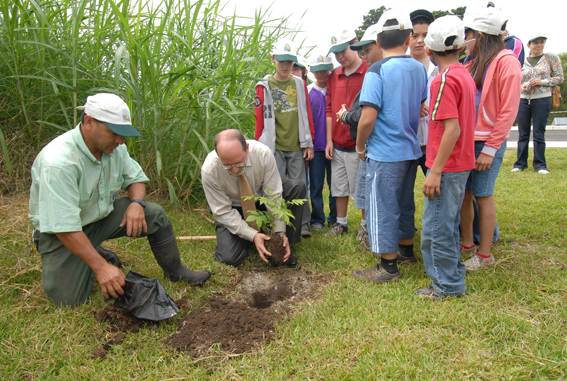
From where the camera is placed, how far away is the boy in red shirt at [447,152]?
2.20m

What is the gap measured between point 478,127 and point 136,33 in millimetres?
3007

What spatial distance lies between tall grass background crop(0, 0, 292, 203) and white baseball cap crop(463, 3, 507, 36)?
74.2 inches

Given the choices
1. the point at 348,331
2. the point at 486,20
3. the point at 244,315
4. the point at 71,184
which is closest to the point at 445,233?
the point at 348,331

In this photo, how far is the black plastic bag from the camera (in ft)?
7.35

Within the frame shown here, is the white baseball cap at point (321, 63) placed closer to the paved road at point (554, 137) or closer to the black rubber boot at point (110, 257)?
the black rubber boot at point (110, 257)

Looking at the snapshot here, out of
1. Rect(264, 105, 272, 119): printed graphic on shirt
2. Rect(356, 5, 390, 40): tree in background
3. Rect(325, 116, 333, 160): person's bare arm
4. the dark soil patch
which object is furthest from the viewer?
Rect(356, 5, 390, 40): tree in background

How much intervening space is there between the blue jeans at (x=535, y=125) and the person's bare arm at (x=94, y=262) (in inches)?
249

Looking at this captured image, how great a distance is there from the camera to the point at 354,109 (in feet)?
10.2

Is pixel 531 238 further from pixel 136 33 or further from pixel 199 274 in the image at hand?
pixel 136 33

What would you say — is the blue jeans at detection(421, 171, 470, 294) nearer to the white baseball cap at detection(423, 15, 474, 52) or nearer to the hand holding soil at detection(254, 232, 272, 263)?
the white baseball cap at detection(423, 15, 474, 52)

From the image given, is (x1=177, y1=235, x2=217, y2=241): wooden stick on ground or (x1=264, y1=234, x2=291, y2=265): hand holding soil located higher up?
(x1=264, y1=234, x2=291, y2=265): hand holding soil

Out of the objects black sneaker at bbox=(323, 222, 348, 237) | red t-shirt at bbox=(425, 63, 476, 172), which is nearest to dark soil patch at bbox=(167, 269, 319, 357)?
black sneaker at bbox=(323, 222, 348, 237)

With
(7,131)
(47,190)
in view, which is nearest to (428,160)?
(47,190)

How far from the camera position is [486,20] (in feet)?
8.29
